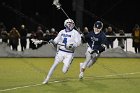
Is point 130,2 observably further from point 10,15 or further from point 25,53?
point 25,53

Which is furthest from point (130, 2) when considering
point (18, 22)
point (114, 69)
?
point (114, 69)

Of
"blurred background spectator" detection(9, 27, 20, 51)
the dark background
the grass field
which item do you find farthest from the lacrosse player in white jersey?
the dark background

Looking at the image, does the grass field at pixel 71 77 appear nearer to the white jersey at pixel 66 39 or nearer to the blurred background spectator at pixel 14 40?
the blurred background spectator at pixel 14 40

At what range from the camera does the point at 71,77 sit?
58.1 ft

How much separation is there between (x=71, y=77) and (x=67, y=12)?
74.8 ft

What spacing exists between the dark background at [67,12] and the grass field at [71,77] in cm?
1499

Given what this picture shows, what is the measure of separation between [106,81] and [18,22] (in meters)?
21.7

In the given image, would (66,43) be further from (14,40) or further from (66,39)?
(14,40)

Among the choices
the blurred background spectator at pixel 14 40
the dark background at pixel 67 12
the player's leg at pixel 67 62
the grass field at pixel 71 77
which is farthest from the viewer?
the dark background at pixel 67 12

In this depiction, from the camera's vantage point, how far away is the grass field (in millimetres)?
14734

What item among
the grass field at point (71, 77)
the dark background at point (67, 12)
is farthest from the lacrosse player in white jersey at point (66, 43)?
→ the dark background at point (67, 12)

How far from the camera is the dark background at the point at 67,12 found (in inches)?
1538

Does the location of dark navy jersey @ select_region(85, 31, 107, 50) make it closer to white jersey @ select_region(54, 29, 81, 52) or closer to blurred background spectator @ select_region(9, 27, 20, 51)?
white jersey @ select_region(54, 29, 81, 52)

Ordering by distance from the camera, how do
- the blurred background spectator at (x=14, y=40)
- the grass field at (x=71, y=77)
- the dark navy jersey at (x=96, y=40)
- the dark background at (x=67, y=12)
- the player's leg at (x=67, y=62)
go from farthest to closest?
1. the dark background at (x=67, y=12)
2. the blurred background spectator at (x=14, y=40)
3. the dark navy jersey at (x=96, y=40)
4. the player's leg at (x=67, y=62)
5. the grass field at (x=71, y=77)
